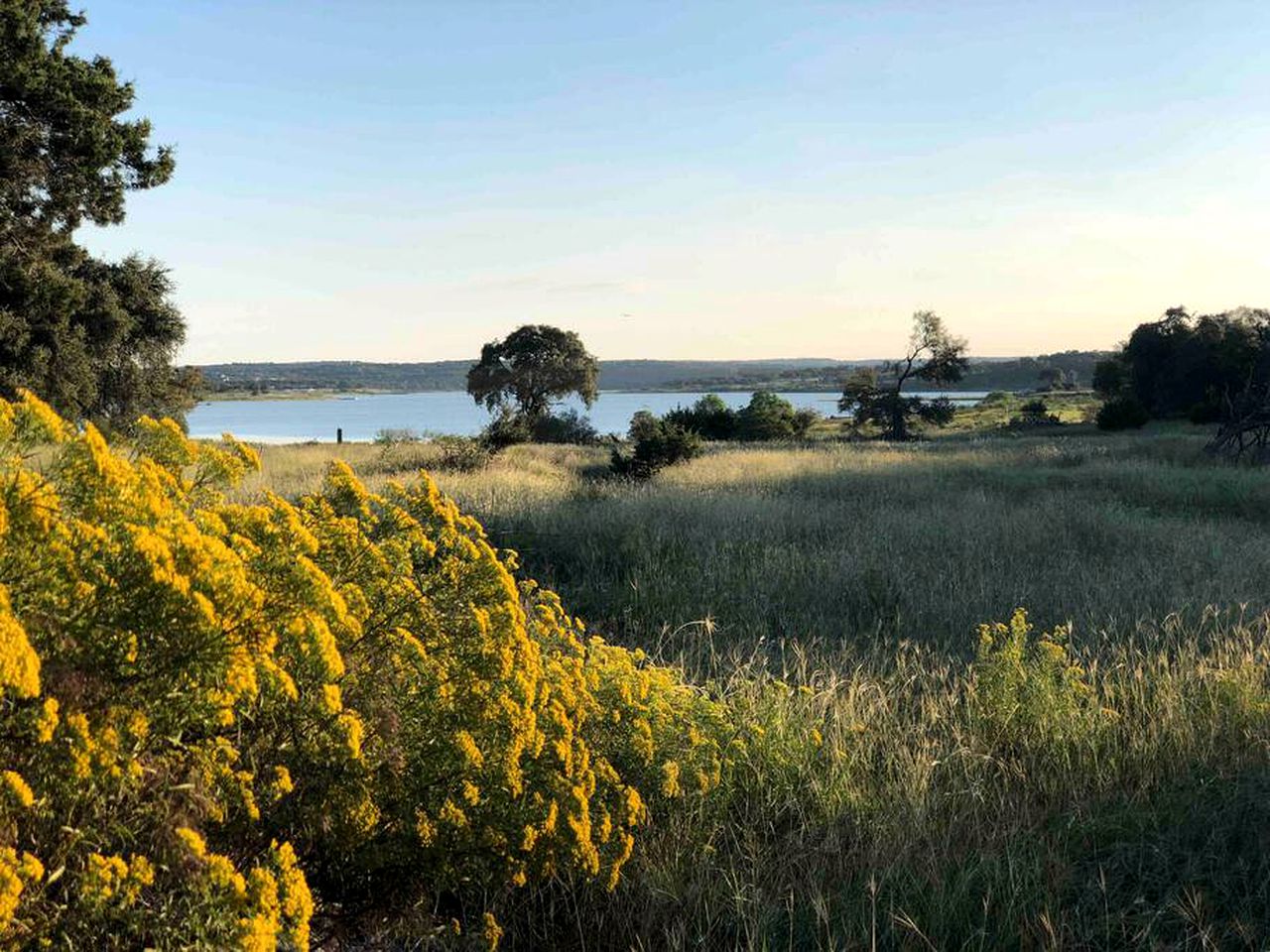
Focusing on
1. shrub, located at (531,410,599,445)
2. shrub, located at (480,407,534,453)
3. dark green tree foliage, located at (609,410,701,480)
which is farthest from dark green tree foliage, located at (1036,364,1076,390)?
dark green tree foliage, located at (609,410,701,480)

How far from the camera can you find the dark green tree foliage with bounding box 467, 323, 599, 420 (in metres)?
63.1

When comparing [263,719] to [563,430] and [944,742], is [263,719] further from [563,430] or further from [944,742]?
[563,430]

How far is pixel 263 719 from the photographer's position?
118 inches

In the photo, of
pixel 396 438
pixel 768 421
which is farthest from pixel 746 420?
pixel 396 438

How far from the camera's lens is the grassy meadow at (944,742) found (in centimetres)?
337

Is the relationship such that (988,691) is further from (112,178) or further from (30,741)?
(112,178)

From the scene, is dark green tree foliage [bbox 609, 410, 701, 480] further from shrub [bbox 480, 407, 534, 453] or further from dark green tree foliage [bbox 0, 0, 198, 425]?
dark green tree foliage [bbox 0, 0, 198, 425]

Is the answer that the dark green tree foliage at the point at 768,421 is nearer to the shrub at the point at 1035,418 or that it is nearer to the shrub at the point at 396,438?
the shrub at the point at 1035,418

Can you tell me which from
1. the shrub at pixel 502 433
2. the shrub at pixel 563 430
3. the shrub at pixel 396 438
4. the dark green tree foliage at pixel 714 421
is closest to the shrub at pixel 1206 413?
the dark green tree foliage at pixel 714 421

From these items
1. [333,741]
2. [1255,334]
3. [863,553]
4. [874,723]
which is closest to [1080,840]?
[874,723]

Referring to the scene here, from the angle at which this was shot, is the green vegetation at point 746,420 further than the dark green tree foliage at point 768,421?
No

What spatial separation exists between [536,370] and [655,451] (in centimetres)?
4055

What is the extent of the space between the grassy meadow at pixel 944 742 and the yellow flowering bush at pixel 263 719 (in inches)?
16.1

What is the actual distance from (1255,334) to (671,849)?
166 ft
